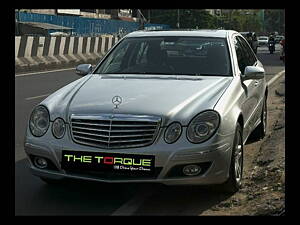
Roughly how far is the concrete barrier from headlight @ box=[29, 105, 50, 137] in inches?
603

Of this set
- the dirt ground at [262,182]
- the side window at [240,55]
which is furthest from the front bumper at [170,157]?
the side window at [240,55]

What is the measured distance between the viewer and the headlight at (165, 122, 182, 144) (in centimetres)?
448

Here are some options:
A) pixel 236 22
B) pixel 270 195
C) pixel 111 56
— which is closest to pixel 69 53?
pixel 111 56

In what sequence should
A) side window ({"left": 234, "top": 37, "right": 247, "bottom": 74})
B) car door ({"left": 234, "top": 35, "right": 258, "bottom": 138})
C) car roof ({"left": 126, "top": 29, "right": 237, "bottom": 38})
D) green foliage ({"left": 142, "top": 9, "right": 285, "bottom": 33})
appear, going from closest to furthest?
car door ({"left": 234, "top": 35, "right": 258, "bottom": 138})
side window ({"left": 234, "top": 37, "right": 247, "bottom": 74})
car roof ({"left": 126, "top": 29, "right": 237, "bottom": 38})
green foliage ({"left": 142, "top": 9, "right": 285, "bottom": 33})

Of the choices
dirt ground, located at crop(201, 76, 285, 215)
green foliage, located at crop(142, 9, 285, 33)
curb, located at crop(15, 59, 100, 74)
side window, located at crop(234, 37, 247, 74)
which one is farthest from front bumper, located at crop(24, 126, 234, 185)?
green foliage, located at crop(142, 9, 285, 33)

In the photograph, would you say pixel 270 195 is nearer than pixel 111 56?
Yes

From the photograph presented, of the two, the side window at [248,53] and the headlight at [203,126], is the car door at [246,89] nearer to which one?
the side window at [248,53]

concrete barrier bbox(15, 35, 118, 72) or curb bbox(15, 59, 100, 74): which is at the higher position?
concrete barrier bbox(15, 35, 118, 72)

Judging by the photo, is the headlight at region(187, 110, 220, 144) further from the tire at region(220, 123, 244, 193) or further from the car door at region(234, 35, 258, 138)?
the car door at region(234, 35, 258, 138)

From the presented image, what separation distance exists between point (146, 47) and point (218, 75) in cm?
102

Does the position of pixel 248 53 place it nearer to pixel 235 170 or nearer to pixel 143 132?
pixel 235 170

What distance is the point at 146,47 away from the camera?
247 inches

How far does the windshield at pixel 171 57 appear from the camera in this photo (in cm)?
588
